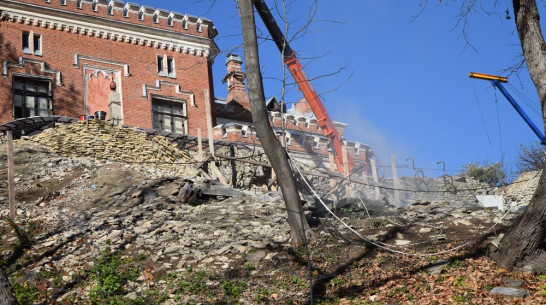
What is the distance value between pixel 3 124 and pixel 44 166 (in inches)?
186

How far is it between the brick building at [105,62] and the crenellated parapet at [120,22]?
41 mm

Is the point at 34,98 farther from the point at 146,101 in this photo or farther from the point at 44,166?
Result: the point at 44,166

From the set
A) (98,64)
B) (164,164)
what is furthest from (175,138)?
(98,64)

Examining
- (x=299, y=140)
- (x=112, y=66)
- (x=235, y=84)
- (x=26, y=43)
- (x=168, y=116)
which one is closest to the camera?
(x=26, y=43)

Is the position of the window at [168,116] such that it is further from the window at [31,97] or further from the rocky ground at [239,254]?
the rocky ground at [239,254]

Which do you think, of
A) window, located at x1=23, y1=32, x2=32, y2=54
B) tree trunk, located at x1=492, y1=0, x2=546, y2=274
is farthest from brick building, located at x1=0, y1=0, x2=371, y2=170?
tree trunk, located at x1=492, y1=0, x2=546, y2=274

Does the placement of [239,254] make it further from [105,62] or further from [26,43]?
[26,43]

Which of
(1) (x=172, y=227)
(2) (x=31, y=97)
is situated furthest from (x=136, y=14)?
(1) (x=172, y=227)

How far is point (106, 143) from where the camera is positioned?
21.5m

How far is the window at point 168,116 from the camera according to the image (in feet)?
91.1

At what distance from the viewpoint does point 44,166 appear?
62.3 ft

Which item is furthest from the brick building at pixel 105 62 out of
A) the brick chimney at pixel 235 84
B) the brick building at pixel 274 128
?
the brick chimney at pixel 235 84

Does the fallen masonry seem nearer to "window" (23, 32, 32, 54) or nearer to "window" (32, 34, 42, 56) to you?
"window" (23, 32, 32, 54)

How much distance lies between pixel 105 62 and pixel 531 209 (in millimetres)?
21833
